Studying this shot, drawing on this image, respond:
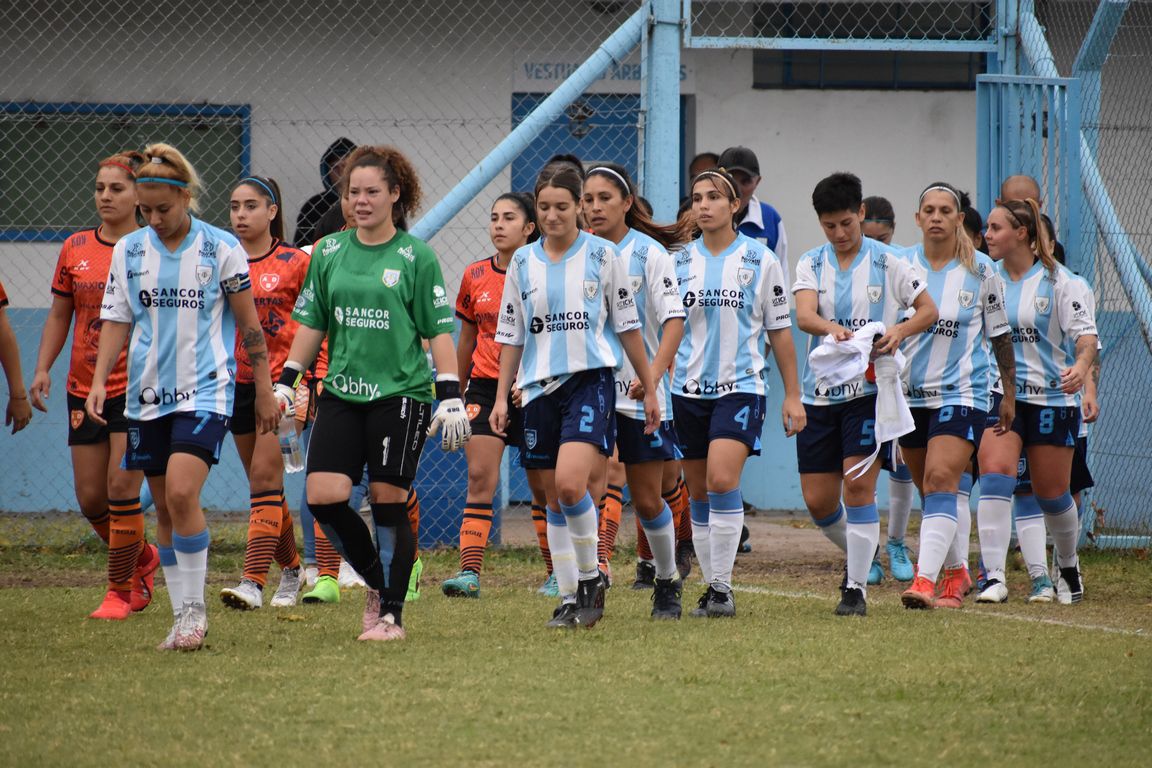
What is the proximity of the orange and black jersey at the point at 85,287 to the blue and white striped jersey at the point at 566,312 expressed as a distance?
79.2 inches

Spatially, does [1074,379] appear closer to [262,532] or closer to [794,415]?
[794,415]

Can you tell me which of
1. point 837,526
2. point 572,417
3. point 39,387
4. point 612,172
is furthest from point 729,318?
point 39,387

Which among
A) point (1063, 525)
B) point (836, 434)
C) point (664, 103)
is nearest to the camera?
point (836, 434)

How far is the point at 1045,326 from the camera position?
7828 mm

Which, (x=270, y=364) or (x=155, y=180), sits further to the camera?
(x=270, y=364)

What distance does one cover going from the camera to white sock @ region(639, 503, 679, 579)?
697cm

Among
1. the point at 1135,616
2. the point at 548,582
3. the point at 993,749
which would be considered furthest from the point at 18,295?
the point at 993,749

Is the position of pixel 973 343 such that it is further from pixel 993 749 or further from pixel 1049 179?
pixel 993 749

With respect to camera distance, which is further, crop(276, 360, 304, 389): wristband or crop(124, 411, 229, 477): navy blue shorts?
crop(276, 360, 304, 389): wristband

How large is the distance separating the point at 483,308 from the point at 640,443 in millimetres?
1658

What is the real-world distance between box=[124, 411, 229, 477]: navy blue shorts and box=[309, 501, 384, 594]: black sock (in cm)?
48

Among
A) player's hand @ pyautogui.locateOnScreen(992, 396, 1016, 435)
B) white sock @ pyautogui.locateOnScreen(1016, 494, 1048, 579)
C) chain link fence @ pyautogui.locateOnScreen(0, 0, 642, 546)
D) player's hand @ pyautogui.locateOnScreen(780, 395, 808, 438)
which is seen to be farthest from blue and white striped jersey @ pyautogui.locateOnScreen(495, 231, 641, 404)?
chain link fence @ pyautogui.locateOnScreen(0, 0, 642, 546)

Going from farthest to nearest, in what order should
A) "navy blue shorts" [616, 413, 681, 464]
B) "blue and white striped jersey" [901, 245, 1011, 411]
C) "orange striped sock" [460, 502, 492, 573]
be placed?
"orange striped sock" [460, 502, 492, 573]
"blue and white striped jersey" [901, 245, 1011, 411]
"navy blue shorts" [616, 413, 681, 464]

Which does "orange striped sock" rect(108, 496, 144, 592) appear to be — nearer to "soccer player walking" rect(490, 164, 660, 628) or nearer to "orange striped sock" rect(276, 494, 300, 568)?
"orange striped sock" rect(276, 494, 300, 568)
